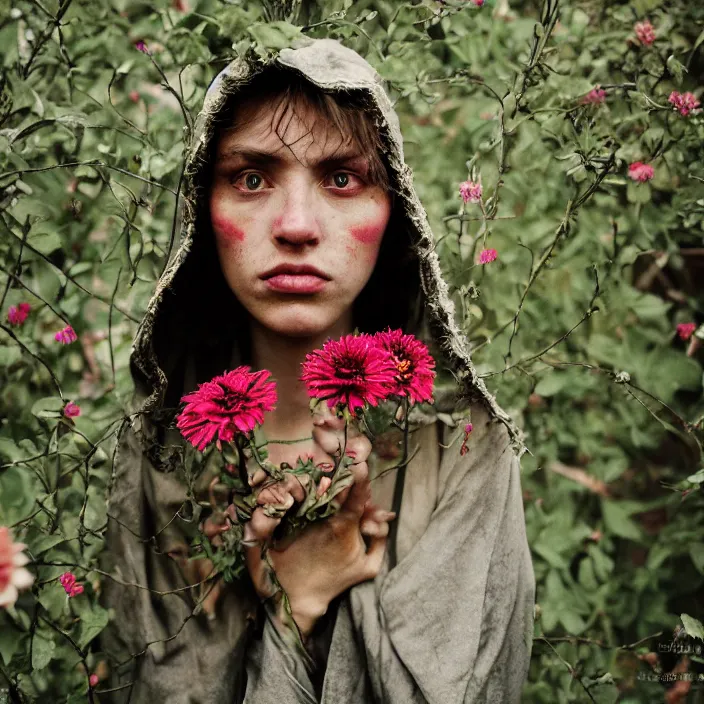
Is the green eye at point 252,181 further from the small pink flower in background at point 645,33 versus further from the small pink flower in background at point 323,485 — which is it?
the small pink flower in background at point 645,33

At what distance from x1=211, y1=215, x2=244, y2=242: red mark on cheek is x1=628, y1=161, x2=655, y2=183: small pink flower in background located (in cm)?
88

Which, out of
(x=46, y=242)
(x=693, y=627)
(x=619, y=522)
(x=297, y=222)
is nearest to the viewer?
(x=297, y=222)

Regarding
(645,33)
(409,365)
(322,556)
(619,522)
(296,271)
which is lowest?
Answer: (619,522)

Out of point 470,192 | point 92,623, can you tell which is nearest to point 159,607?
point 92,623

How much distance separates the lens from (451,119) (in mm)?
2104

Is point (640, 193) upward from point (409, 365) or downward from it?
upward

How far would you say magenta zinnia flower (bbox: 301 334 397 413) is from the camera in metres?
1.06

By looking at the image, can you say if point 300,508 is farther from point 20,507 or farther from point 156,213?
point 156,213

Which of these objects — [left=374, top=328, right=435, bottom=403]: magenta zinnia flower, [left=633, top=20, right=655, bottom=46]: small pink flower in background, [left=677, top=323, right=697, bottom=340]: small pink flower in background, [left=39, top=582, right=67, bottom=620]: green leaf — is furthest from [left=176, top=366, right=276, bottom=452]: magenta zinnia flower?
[left=633, top=20, right=655, bottom=46]: small pink flower in background

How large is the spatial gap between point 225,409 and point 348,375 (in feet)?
0.56

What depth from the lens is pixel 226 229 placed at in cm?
136

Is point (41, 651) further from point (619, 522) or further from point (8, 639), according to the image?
point (619, 522)

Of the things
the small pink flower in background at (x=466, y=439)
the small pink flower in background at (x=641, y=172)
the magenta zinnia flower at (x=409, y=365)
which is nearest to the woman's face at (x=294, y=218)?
the magenta zinnia flower at (x=409, y=365)

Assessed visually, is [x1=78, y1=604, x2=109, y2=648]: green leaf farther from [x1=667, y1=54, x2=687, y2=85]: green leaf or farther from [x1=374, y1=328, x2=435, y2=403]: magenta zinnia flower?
[x1=667, y1=54, x2=687, y2=85]: green leaf
